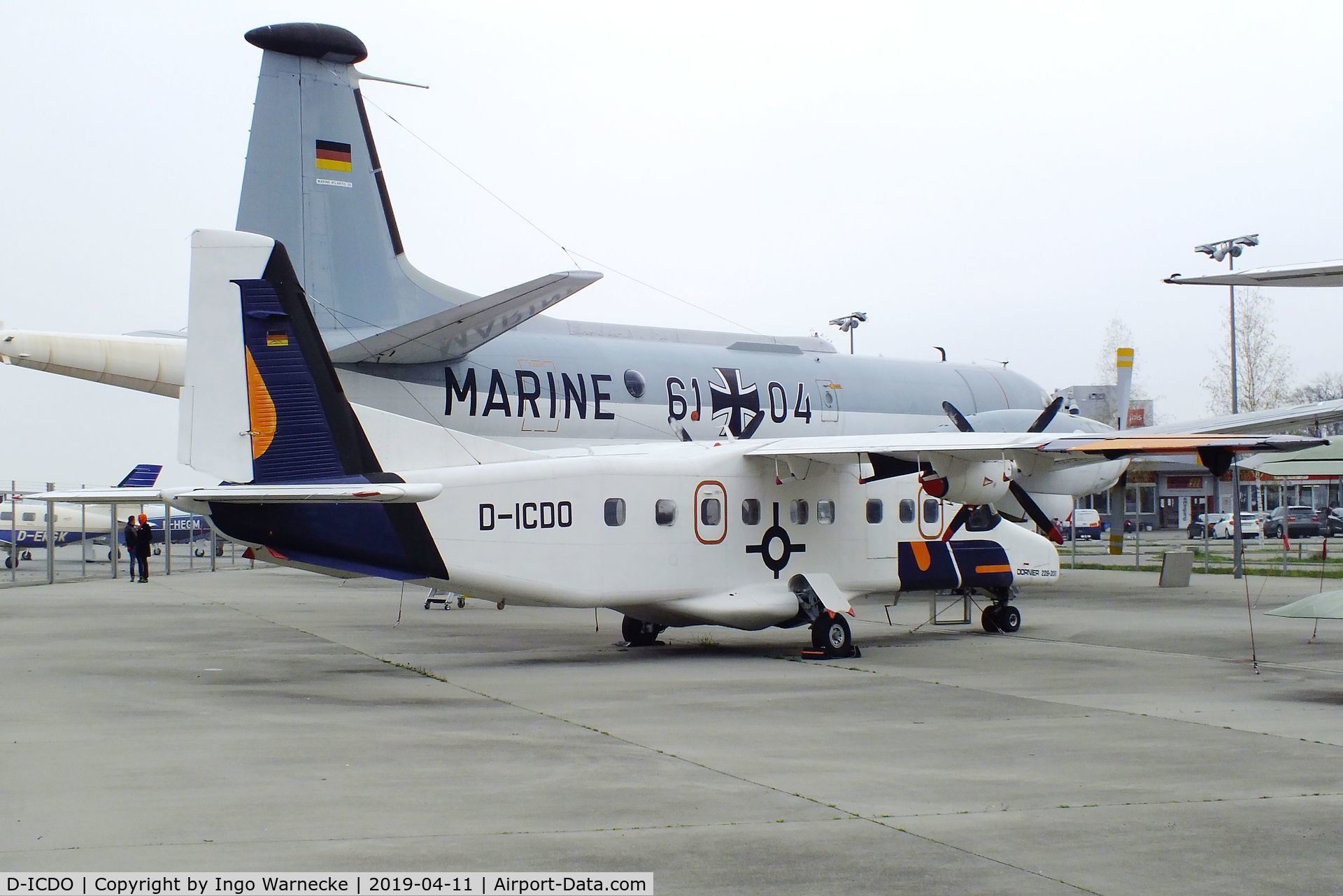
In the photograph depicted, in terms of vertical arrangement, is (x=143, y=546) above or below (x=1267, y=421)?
below

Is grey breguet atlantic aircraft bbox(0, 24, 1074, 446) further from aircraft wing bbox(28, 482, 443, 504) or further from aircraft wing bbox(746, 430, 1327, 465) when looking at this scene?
aircraft wing bbox(28, 482, 443, 504)

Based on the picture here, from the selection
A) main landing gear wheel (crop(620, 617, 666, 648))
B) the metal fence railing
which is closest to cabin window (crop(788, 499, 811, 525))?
main landing gear wheel (crop(620, 617, 666, 648))

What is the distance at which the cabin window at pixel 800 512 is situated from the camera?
1677cm

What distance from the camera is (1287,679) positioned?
13680mm

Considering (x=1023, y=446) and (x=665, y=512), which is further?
(x=665, y=512)

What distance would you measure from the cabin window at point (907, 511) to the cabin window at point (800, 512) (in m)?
1.74

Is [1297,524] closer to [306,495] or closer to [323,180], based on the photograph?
[323,180]

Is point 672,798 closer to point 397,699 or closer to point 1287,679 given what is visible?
point 397,699

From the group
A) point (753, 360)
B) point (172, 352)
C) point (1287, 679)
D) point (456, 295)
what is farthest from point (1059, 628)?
point (172, 352)

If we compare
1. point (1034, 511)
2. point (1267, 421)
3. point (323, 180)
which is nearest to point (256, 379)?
point (323, 180)

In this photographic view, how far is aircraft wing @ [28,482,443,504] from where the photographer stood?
12547 millimetres

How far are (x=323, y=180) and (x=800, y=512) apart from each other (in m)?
9.56

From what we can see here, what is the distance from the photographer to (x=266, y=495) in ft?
41.1

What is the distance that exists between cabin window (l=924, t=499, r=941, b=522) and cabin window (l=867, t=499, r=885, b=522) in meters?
0.88
